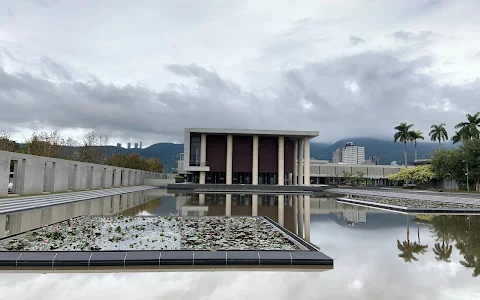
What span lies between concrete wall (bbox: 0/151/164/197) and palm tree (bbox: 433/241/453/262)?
22580 millimetres

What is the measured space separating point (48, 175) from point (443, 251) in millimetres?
28366

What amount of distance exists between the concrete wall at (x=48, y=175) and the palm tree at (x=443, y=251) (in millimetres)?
22580

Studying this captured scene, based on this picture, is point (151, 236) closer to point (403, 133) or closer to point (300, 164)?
point (300, 164)

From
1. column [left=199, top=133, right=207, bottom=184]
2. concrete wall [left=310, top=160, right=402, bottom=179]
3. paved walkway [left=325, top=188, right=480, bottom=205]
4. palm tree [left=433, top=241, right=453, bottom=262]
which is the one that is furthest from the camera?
concrete wall [left=310, top=160, right=402, bottom=179]

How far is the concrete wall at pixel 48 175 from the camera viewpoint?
70.3 ft

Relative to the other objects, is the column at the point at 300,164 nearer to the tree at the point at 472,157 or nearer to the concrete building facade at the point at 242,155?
the concrete building facade at the point at 242,155

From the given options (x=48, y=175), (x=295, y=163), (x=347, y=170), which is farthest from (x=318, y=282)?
(x=347, y=170)

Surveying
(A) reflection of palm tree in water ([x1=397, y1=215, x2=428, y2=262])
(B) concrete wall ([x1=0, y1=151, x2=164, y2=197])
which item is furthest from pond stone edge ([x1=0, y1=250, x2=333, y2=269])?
(B) concrete wall ([x1=0, y1=151, x2=164, y2=197])

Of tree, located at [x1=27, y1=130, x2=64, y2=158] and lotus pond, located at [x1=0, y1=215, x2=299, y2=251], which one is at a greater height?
tree, located at [x1=27, y1=130, x2=64, y2=158]

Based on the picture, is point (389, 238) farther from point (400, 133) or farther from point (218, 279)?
point (400, 133)

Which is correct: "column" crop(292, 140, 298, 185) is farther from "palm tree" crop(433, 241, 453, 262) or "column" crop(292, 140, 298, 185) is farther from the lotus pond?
"palm tree" crop(433, 241, 453, 262)

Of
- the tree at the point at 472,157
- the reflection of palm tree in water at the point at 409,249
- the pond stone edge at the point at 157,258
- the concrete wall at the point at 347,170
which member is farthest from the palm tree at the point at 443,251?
the concrete wall at the point at 347,170

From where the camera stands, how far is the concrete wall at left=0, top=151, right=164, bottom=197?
21417mm

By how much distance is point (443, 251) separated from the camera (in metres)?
8.56
